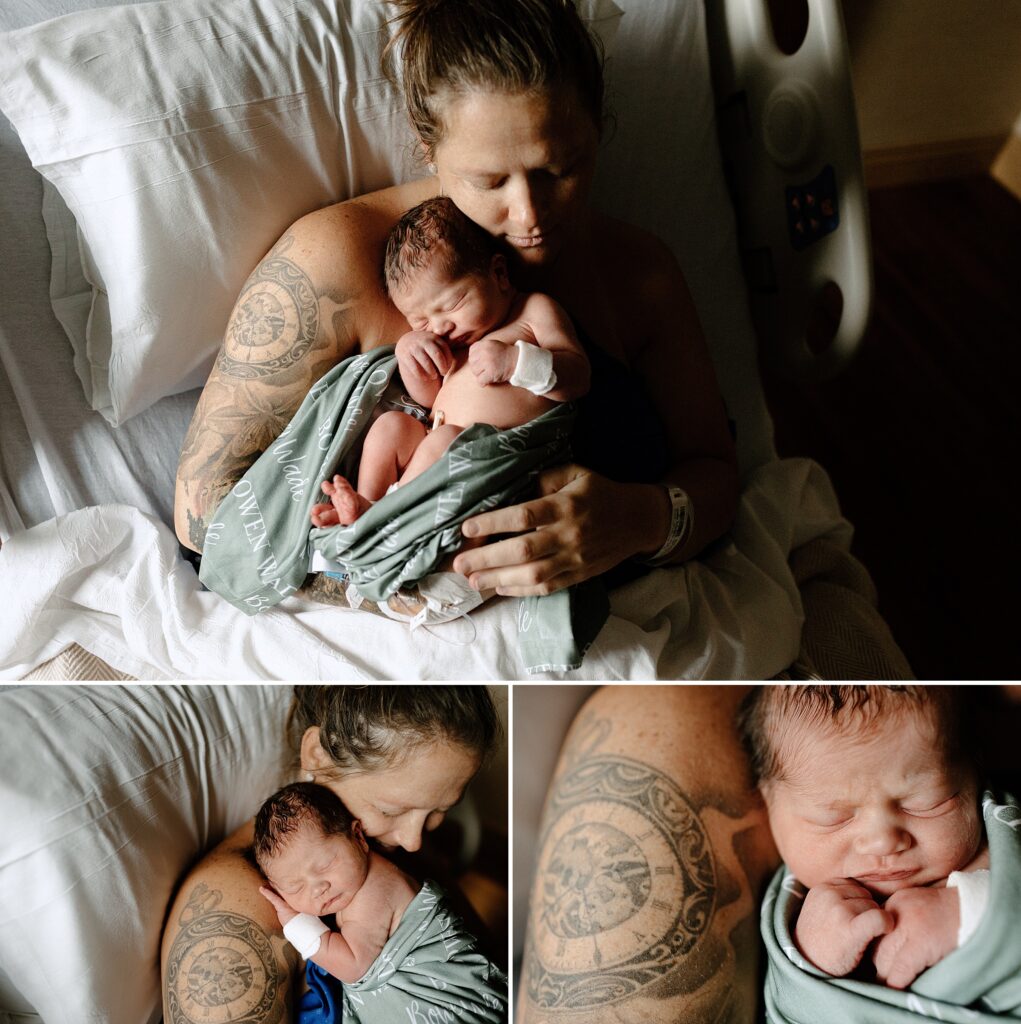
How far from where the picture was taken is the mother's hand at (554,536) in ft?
3.18

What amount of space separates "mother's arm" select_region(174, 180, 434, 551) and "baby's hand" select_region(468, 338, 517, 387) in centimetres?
17

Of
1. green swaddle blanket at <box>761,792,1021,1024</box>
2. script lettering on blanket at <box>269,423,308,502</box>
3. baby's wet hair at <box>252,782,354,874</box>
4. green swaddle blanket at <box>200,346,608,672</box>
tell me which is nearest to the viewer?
green swaddle blanket at <box>761,792,1021,1024</box>

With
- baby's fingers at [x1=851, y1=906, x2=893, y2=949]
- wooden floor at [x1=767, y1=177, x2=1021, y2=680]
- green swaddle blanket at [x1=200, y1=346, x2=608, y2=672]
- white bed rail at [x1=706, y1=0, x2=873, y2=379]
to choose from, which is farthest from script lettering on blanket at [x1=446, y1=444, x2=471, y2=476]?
wooden floor at [x1=767, y1=177, x2=1021, y2=680]

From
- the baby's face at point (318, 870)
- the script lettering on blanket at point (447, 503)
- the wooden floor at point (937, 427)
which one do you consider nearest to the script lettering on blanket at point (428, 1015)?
the baby's face at point (318, 870)

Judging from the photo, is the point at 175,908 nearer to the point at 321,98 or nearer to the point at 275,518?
the point at 275,518

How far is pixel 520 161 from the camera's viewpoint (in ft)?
3.22

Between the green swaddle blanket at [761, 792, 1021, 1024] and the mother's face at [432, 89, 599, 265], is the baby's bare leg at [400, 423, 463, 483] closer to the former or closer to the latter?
the mother's face at [432, 89, 599, 265]

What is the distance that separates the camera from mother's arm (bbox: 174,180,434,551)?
1077 millimetres

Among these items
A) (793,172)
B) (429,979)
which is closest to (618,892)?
(429,979)

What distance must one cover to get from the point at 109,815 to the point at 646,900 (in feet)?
1.59

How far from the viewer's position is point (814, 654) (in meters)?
1.24

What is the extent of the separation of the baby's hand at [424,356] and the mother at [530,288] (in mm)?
90

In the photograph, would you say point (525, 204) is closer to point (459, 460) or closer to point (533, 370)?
point (533, 370)

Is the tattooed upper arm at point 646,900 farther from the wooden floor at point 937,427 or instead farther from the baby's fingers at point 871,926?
the wooden floor at point 937,427
